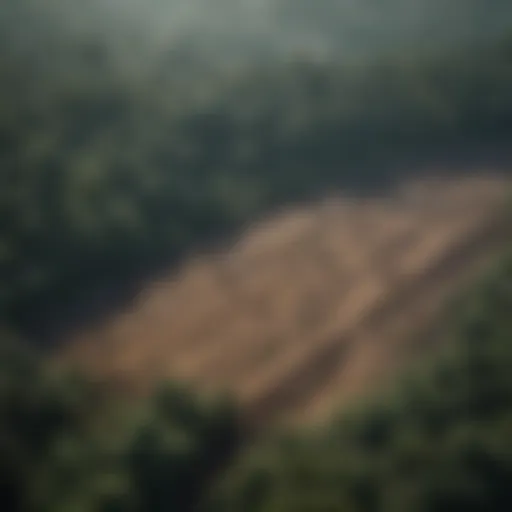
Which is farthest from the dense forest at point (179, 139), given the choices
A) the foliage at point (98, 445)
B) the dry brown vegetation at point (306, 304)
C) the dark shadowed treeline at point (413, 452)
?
the dark shadowed treeline at point (413, 452)

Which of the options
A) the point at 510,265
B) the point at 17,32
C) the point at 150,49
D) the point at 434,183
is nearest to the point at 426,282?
the point at 510,265

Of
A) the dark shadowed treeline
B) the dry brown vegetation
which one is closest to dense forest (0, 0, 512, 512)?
the dark shadowed treeline

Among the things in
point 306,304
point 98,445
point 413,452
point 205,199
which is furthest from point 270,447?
point 205,199

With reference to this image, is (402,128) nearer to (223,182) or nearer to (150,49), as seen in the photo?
(223,182)

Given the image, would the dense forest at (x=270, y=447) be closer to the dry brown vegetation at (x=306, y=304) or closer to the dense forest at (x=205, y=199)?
the dense forest at (x=205, y=199)

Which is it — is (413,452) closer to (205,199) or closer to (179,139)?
(205,199)

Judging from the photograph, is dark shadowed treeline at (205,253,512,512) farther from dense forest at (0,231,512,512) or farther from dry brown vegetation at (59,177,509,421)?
dry brown vegetation at (59,177,509,421)
